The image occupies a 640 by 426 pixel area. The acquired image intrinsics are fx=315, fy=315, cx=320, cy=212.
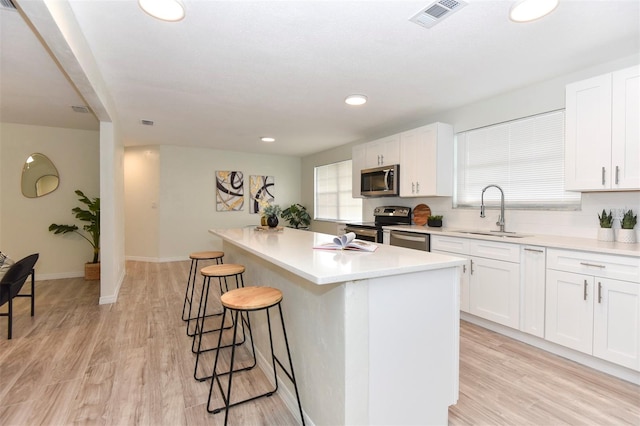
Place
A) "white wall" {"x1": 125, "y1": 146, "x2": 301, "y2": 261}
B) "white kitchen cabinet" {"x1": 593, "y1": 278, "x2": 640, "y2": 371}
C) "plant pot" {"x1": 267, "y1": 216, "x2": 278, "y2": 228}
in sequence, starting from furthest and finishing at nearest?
"white wall" {"x1": 125, "y1": 146, "x2": 301, "y2": 261} < "plant pot" {"x1": 267, "y1": 216, "x2": 278, "y2": 228} < "white kitchen cabinet" {"x1": 593, "y1": 278, "x2": 640, "y2": 371}

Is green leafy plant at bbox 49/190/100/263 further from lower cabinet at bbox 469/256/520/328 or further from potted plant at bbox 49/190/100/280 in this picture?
lower cabinet at bbox 469/256/520/328

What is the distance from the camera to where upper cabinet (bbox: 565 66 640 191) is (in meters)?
2.22

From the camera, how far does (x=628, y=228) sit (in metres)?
2.42

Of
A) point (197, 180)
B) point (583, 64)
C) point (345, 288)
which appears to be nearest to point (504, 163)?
point (583, 64)

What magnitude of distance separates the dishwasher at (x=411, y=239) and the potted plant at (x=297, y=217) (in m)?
3.48

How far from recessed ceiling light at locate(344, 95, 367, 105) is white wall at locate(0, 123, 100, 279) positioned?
4339 millimetres

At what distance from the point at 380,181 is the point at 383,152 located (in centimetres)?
42

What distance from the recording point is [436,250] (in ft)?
11.2

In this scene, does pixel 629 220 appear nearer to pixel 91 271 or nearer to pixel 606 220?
pixel 606 220

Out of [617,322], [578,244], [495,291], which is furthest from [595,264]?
[495,291]

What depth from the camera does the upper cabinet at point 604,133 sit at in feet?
7.30

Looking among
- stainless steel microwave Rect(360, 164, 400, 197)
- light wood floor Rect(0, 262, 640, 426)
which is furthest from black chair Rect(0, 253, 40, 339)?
stainless steel microwave Rect(360, 164, 400, 197)

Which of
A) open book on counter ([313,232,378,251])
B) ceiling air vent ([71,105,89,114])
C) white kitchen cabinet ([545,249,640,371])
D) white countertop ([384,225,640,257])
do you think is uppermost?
ceiling air vent ([71,105,89,114])

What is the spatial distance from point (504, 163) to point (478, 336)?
5.97 ft
